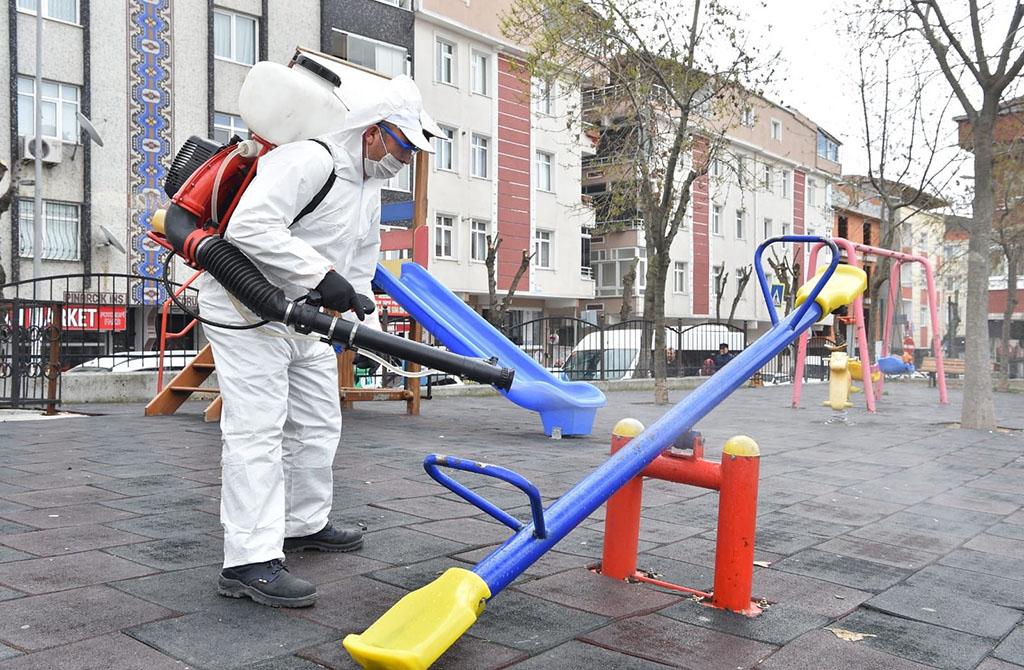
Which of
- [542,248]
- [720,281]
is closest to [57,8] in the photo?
[542,248]

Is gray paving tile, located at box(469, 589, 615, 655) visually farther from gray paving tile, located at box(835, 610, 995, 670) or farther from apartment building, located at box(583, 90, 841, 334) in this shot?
apartment building, located at box(583, 90, 841, 334)

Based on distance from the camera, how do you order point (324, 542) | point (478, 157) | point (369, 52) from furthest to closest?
point (478, 157) → point (369, 52) → point (324, 542)

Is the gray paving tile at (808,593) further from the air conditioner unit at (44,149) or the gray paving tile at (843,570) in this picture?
the air conditioner unit at (44,149)

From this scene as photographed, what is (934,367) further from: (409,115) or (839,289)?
(409,115)

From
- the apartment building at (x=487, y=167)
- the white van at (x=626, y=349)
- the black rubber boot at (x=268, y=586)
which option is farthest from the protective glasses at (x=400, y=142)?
the apartment building at (x=487, y=167)

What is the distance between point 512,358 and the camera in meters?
8.57

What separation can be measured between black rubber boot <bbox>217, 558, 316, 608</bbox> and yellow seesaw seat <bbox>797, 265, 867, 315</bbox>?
2215 millimetres

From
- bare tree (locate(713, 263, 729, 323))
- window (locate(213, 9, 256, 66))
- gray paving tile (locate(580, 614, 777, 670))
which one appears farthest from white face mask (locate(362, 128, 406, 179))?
bare tree (locate(713, 263, 729, 323))

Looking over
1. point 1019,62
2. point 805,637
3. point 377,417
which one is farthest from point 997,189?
point 805,637

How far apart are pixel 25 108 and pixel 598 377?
15.3 metres

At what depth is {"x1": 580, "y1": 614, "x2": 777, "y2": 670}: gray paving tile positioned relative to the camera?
2559 millimetres

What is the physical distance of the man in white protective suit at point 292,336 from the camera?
285 cm

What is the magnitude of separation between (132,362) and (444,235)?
18404mm

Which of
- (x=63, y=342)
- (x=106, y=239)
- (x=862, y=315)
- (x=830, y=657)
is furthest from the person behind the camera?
(x=106, y=239)
